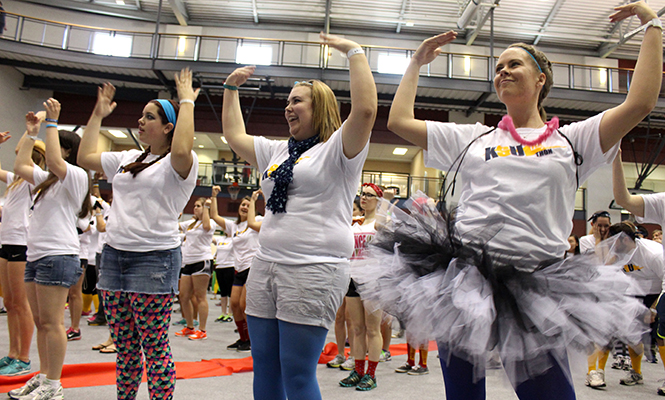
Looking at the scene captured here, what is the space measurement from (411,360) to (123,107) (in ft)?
48.8

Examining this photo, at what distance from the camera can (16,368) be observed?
334 centimetres

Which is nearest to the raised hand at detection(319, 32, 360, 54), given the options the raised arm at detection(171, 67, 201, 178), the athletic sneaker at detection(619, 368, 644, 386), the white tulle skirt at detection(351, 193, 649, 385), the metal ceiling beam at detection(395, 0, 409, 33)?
the raised arm at detection(171, 67, 201, 178)

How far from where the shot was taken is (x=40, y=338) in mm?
2752

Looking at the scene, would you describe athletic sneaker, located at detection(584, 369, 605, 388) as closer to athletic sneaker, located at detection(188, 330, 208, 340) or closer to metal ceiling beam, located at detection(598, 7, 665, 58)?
athletic sneaker, located at detection(188, 330, 208, 340)

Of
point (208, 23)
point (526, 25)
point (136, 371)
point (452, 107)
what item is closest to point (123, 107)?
point (208, 23)

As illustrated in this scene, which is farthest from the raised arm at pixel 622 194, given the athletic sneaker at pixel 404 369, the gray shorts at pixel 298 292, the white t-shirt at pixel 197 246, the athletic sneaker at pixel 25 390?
the white t-shirt at pixel 197 246

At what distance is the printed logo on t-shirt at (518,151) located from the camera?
140 cm

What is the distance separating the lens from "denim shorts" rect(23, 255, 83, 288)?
2705 mm

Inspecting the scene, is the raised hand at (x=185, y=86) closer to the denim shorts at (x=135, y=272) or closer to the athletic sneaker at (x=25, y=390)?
the denim shorts at (x=135, y=272)

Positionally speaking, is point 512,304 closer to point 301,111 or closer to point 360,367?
point 301,111

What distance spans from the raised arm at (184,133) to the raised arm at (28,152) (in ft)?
4.74

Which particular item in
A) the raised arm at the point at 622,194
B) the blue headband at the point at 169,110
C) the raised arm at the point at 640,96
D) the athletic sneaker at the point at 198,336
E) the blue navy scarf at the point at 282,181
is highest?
the blue headband at the point at 169,110

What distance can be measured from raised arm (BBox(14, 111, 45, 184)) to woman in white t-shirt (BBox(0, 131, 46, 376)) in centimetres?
5

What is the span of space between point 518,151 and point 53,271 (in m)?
2.65
